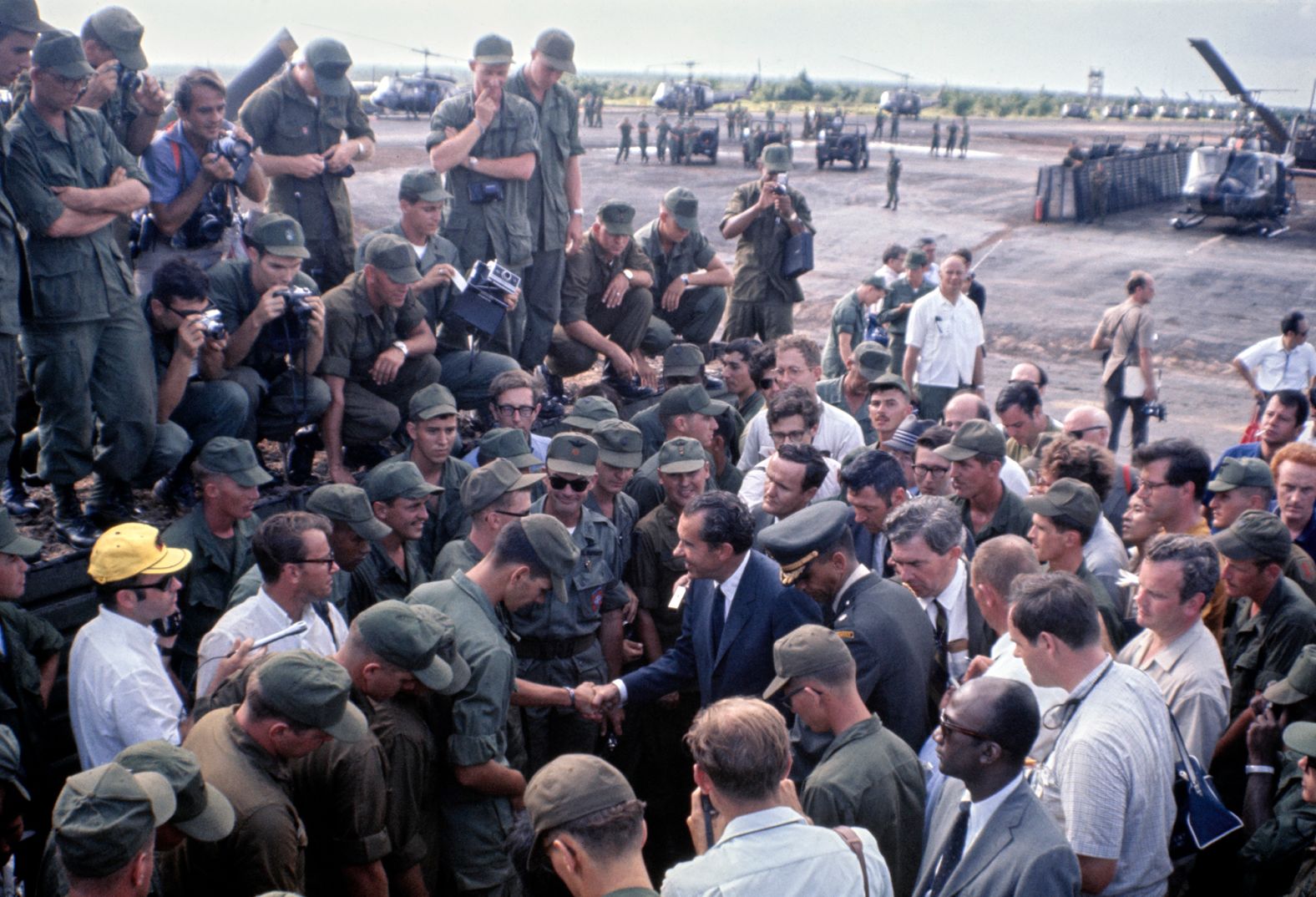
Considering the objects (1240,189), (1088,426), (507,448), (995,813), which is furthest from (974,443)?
(1240,189)

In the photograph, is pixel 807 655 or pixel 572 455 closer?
pixel 807 655

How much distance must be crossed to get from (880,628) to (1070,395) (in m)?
10.7

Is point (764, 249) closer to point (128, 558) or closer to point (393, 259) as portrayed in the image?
point (393, 259)

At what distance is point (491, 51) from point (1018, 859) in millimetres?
5936

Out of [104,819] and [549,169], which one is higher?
[549,169]

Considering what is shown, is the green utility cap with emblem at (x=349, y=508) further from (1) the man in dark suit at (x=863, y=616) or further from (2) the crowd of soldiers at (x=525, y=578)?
(1) the man in dark suit at (x=863, y=616)

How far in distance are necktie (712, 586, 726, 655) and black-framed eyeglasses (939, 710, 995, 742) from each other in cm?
152

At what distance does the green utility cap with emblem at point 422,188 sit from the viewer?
6.80 meters

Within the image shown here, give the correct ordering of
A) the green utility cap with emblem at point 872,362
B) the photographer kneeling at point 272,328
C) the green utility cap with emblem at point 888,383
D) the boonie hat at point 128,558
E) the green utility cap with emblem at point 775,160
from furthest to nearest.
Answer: the green utility cap with emblem at point 775,160 → the green utility cap with emblem at point 872,362 → the green utility cap with emblem at point 888,383 → the photographer kneeling at point 272,328 → the boonie hat at point 128,558

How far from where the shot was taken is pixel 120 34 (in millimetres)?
6180

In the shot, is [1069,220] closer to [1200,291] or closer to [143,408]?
[1200,291]

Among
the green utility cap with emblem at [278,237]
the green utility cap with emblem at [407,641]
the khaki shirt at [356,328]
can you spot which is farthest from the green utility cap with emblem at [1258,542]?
the green utility cap with emblem at [278,237]

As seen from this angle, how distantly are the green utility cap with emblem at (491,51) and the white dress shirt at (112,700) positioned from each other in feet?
15.0

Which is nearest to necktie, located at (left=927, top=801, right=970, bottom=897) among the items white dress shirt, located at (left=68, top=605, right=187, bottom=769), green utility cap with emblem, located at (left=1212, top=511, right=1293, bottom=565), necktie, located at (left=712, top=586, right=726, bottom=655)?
necktie, located at (left=712, top=586, right=726, bottom=655)
